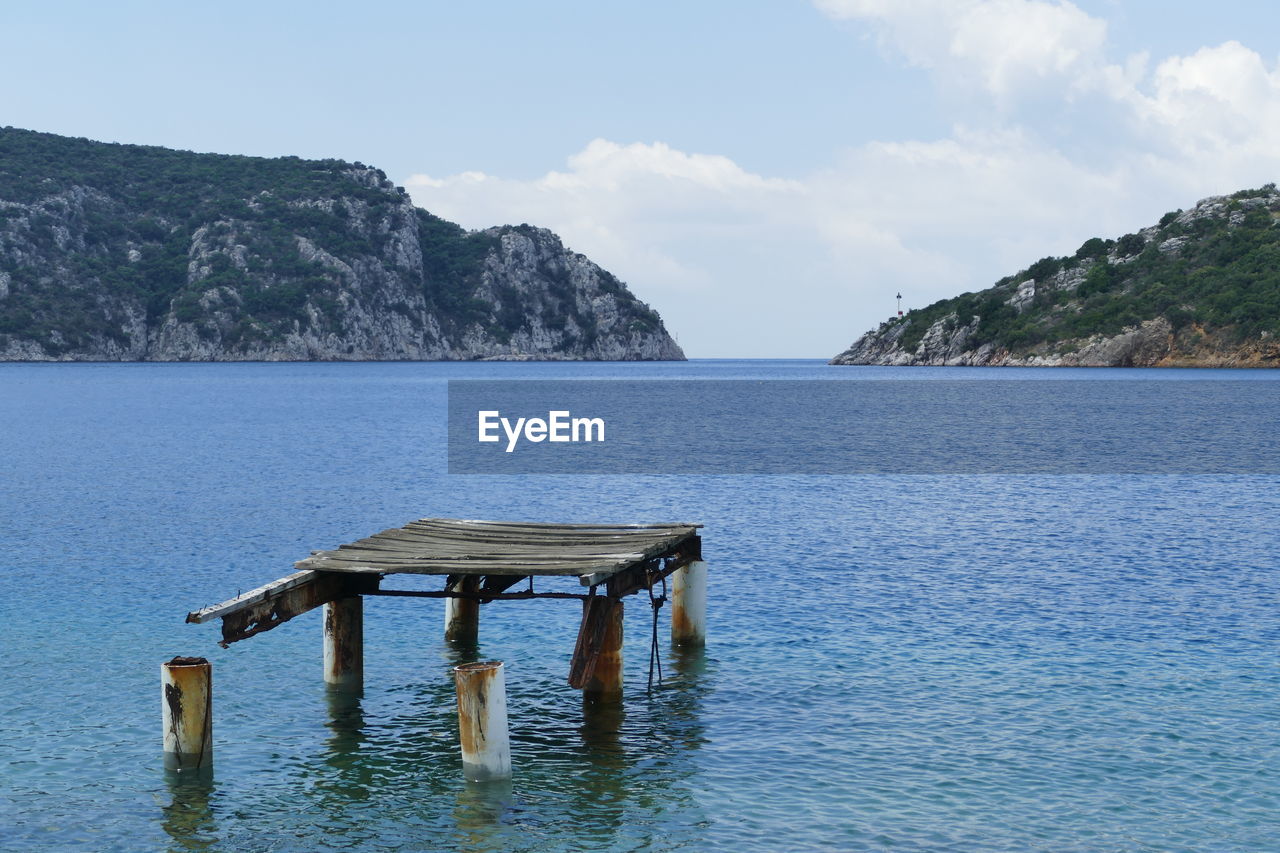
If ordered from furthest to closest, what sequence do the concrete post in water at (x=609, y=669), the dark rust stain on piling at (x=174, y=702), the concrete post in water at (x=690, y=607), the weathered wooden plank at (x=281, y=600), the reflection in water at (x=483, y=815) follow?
the concrete post in water at (x=690, y=607)
the concrete post in water at (x=609, y=669)
the weathered wooden plank at (x=281, y=600)
the dark rust stain on piling at (x=174, y=702)
the reflection in water at (x=483, y=815)

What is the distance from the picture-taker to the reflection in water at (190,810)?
15.3 m

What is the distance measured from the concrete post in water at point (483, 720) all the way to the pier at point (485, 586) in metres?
0.02

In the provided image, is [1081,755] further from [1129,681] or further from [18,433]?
[18,433]

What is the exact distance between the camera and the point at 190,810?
53.2ft

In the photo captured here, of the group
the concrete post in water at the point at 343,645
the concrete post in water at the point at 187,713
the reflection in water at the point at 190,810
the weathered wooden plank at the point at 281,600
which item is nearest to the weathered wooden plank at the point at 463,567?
the weathered wooden plank at the point at 281,600

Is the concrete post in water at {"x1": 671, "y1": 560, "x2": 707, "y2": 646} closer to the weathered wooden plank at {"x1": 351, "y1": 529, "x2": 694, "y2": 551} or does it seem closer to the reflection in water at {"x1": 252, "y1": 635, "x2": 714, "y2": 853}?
the weathered wooden plank at {"x1": 351, "y1": 529, "x2": 694, "y2": 551}

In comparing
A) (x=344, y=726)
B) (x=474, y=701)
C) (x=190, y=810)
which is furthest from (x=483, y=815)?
(x=344, y=726)

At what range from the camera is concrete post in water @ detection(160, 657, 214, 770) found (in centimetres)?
1664

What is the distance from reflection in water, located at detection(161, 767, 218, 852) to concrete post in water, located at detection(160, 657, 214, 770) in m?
0.14

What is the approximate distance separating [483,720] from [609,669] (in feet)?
14.4

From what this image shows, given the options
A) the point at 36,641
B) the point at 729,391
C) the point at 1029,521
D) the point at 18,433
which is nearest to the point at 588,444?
the point at 18,433

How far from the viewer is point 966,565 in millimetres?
35812

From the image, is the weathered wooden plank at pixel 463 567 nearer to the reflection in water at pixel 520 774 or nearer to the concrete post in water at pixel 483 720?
the reflection in water at pixel 520 774

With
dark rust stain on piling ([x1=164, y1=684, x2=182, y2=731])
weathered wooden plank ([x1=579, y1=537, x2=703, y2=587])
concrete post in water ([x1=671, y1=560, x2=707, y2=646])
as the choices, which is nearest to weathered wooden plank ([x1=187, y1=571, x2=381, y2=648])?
dark rust stain on piling ([x1=164, y1=684, x2=182, y2=731])
